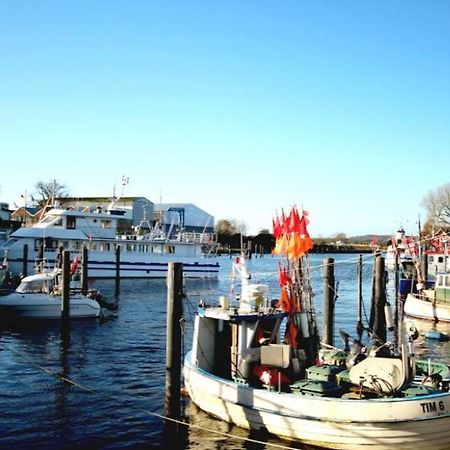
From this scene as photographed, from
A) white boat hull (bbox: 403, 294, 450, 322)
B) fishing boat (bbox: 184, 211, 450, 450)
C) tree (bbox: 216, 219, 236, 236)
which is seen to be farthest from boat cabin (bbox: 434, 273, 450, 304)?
tree (bbox: 216, 219, 236, 236)

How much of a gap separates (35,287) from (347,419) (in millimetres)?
25635

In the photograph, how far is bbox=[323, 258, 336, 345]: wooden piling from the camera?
2272cm

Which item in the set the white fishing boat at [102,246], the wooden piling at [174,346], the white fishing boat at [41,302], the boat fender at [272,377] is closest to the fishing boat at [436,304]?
the white fishing boat at [41,302]

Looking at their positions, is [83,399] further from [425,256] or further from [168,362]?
[425,256]

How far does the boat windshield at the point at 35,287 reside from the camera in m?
35.2

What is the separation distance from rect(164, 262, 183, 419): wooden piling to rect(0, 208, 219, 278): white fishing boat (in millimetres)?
44804

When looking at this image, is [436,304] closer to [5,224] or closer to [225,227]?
[5,224]

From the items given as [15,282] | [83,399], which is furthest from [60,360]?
[15,282]

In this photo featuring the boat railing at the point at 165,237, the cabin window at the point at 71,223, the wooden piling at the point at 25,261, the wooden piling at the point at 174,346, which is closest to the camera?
the wooden piling at the point at 174,346

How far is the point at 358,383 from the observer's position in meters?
14.7

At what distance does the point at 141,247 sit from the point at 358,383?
53210 millimetres

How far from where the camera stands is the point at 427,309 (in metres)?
38.4

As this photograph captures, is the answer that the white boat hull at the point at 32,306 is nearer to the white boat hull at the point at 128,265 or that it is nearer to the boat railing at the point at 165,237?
the white boat hull at the point at 128,265

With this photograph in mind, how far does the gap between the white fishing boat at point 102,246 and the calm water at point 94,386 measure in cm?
2687
